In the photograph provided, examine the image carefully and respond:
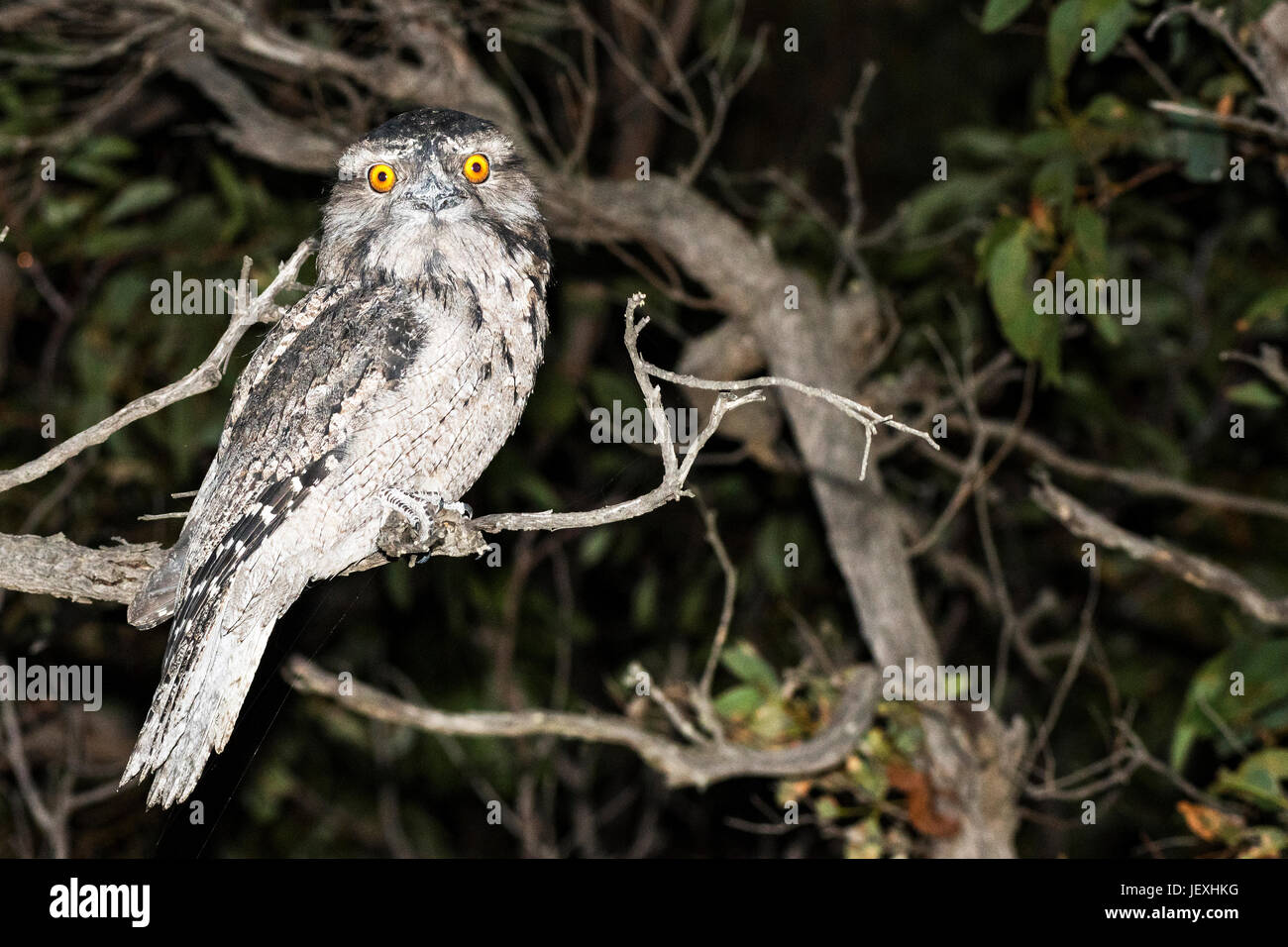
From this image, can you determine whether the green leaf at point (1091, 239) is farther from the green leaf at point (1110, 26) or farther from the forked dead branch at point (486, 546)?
the forked dead branch at point (486, 546)

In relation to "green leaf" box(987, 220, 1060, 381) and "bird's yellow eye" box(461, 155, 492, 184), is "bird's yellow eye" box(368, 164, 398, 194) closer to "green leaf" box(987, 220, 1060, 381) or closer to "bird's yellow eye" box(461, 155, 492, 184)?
"bird's yellow eye" box(461, 155, 492, 184)

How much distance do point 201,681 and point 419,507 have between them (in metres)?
0.53

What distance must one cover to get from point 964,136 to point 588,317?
184 cm

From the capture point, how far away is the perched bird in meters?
2.55

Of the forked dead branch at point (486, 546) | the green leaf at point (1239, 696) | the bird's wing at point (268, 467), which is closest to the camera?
the forked dead branch at point (486, 546)

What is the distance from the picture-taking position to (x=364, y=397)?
2.57 m

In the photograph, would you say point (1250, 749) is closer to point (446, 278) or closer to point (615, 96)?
point (446, 278)

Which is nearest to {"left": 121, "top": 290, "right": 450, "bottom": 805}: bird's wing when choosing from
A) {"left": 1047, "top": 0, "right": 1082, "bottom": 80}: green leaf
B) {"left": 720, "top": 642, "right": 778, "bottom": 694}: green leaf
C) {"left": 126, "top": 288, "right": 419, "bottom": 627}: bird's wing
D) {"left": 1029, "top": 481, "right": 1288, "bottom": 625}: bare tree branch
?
{"left": 126, "top": 288, "right": 419, "bottom": 627}: bird's wing

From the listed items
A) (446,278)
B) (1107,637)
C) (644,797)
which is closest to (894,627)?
(446,278)

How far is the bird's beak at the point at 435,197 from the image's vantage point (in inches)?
101

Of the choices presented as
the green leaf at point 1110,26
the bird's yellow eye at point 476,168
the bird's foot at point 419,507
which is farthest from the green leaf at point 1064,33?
the bird's foot at point 419,507

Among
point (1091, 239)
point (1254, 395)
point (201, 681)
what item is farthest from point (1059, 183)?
point (201, 681)

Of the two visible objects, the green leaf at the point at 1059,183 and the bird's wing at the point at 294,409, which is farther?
the green leaf at the point at 1059,183

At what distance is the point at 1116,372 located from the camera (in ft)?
21.7
